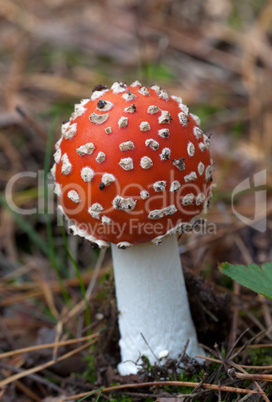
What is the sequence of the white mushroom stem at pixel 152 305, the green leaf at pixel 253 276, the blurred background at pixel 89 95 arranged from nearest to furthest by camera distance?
the green leaf at pixel 253 276, the white mushroom stem at pixel 152 305, the blurred background at pixel 89 95

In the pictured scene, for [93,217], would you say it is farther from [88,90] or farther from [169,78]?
[169,78]

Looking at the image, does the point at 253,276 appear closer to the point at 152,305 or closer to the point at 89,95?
the point at 152,305

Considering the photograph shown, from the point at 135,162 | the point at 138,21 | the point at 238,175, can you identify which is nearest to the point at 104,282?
the point at 135,162

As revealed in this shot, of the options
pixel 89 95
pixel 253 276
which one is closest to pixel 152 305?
pixel 253 276

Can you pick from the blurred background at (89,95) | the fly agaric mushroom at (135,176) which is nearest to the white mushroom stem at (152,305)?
the fly agaric mushroom at (135,176)

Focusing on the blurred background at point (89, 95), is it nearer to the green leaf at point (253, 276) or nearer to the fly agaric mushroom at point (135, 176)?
the fly agaric mushroom at point (135, 176)
